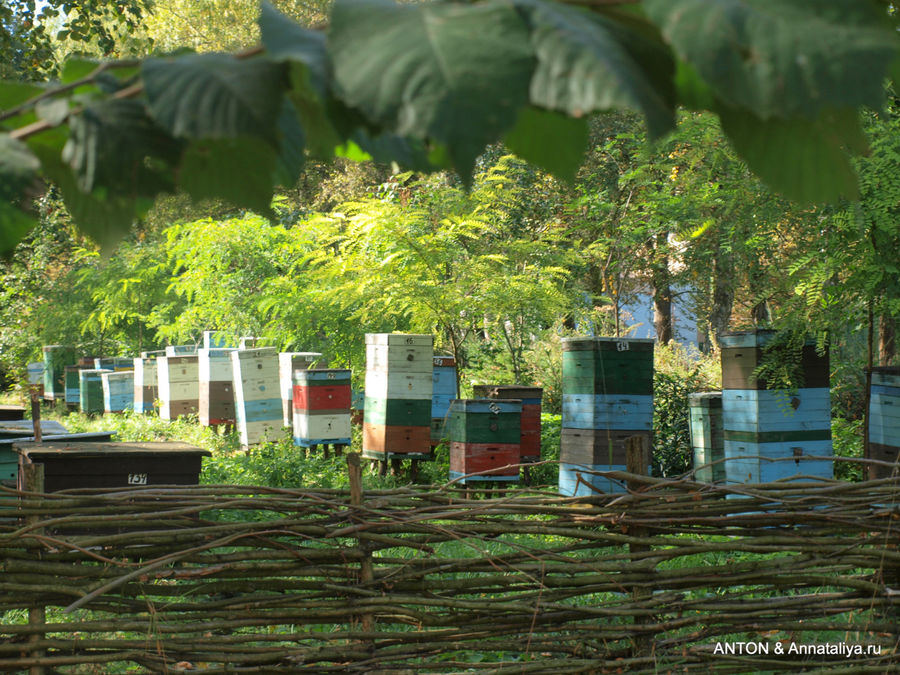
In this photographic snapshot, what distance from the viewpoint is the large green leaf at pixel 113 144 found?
1.24 feet

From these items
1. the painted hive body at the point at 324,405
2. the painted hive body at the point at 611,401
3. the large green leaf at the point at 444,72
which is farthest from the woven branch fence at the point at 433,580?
the painted hive body at the point at 324,405

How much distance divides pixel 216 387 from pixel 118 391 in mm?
3912

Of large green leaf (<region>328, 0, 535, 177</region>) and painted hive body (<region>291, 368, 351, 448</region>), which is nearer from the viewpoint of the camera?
large green leaf (<region>328, 0, 535, 177</region>)

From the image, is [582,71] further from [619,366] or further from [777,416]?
[619,366]

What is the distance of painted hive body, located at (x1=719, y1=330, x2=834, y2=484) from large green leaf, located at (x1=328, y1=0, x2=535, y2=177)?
5130 millimetres

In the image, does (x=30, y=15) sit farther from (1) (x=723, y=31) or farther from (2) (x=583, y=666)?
(1) (x=723, y=31)

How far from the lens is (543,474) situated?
7.86 metres

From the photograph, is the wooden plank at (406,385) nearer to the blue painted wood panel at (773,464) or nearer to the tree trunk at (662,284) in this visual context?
the blue painted wood panel at (773,464)

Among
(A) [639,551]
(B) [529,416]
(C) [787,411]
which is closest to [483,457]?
(B) [529,416]

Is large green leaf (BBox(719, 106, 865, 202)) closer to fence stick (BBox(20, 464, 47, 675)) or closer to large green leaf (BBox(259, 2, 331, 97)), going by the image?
large green leaf (BBox(259, 2, 331, 97))

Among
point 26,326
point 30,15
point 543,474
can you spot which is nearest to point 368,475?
point 543,474

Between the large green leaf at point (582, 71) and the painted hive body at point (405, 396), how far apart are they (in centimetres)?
697

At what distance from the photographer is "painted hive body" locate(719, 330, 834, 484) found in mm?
5148

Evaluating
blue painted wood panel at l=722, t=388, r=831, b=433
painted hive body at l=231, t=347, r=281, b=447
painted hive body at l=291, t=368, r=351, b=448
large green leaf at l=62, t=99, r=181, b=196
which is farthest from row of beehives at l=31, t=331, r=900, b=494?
large green leaf at l=62, t=99, r=181, b=196
